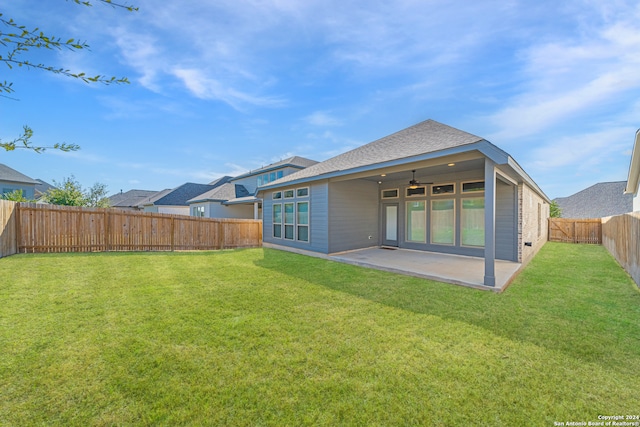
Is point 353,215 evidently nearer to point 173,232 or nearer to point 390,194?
point 390,194

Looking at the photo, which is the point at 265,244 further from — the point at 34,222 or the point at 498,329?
the point at 498,329

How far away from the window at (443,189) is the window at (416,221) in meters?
0.57

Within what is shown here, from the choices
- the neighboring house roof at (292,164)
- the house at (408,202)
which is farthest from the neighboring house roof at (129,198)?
the house at (408,202)

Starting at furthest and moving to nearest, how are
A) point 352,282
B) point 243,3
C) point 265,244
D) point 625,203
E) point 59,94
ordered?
point 625,203, point 265,244, point 352,282, point 243,3, point 59,94

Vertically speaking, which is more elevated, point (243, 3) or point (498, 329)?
point (243, 3)

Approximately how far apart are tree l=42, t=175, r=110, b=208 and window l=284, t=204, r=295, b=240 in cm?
1269

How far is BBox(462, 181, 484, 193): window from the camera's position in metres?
8.13

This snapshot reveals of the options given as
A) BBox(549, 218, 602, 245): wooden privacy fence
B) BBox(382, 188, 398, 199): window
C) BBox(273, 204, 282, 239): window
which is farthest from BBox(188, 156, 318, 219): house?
BBox(549, 218, 602, 245): wooden privacy fence

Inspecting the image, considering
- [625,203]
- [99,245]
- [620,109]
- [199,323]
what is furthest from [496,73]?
[625,203]

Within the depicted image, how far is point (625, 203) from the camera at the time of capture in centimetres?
2392

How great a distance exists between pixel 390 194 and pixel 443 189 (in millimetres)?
2116

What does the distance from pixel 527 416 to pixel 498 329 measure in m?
1.67

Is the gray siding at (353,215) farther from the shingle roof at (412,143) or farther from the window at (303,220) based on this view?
the window at (303,220)

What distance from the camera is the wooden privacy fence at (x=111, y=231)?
25.0 feet
